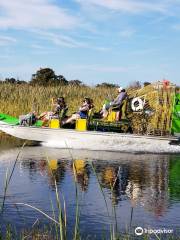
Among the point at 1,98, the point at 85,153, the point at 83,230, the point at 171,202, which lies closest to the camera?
the point at 83,230

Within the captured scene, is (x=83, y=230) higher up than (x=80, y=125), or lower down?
lower down

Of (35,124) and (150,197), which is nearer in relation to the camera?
(150,197)

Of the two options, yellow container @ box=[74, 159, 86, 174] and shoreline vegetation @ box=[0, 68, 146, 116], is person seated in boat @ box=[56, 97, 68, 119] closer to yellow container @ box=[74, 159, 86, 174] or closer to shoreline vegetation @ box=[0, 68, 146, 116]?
shoreline vegetation @ box=[0, 68, 146, 116]

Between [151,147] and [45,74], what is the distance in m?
30.3

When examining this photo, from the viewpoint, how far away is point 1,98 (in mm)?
25516

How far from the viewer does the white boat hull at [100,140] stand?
18938mm

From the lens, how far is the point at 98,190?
36.5 feet

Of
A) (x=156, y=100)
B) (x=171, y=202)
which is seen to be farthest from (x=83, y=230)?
(x=156, y=100)

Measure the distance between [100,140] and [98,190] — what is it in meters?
8.06

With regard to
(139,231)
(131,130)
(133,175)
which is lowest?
(139,231)

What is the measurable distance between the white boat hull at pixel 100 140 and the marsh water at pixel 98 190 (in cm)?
74

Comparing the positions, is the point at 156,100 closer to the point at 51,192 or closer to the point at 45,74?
the point at 51,192

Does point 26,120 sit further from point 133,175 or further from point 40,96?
point 133,175

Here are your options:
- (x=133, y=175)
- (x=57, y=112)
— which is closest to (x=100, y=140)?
(x=57, y=112)
